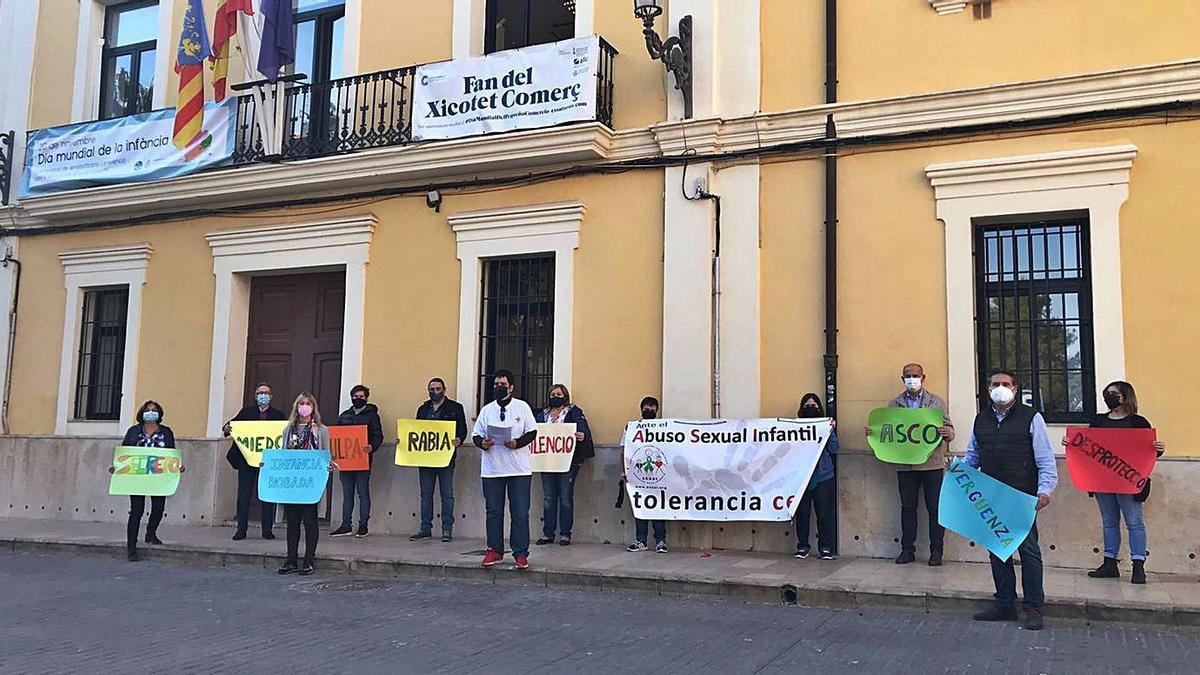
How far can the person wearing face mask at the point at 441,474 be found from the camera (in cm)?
1174

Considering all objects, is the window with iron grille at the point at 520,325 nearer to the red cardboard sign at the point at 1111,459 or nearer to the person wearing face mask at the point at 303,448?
the person wearing face mask at the point at 303,448

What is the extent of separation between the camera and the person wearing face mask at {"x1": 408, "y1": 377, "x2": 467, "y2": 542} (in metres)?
11.7

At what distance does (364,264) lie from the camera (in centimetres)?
1298

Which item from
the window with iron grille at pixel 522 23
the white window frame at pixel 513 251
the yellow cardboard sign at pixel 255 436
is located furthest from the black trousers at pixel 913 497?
the window with iron grille at pixel 522 23

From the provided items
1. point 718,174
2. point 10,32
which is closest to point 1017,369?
point 718,174

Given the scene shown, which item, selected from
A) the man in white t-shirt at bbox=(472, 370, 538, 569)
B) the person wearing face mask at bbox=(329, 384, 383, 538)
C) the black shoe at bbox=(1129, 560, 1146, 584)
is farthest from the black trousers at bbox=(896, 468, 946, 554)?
the person wearing face mask at bbox=(329, 384, 383, 538)

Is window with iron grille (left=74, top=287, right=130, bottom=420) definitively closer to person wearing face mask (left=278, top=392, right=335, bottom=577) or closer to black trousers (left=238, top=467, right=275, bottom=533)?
black trousers (left=238, top=467, right=275, bottom=533)

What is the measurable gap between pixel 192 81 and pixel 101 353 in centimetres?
432

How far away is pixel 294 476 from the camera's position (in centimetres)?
984

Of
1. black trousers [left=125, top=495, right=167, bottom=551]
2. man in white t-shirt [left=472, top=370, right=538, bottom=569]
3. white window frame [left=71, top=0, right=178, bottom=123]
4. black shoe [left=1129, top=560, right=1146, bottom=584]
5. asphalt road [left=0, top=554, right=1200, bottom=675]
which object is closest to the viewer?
asphalt road [left=0, top=554, right=1200, bottom=675]

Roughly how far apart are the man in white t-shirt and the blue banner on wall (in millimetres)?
1611

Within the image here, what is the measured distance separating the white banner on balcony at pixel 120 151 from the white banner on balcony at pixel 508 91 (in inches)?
121

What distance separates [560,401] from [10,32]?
11211 mm

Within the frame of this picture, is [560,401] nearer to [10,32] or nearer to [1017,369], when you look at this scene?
[1017,369]
